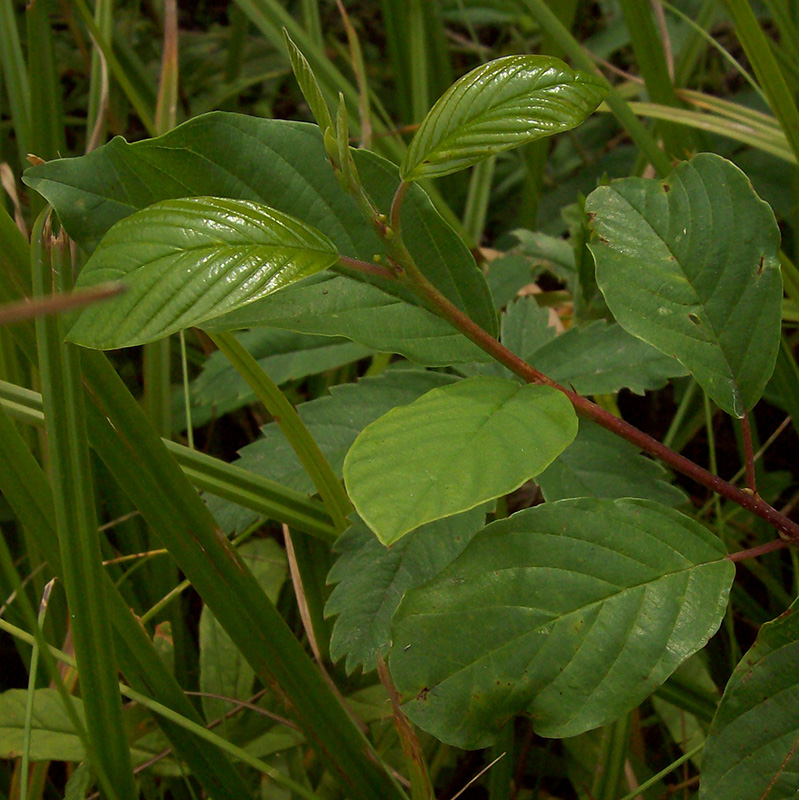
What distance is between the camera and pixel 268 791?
2.89ft

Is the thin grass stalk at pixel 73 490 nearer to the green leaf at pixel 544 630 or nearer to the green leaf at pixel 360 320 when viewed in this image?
the green leaf at pixel 360 320

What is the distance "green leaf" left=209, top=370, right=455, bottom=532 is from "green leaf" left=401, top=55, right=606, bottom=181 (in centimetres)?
37

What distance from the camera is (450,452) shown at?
1.71 ft

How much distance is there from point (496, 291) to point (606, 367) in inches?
11.2

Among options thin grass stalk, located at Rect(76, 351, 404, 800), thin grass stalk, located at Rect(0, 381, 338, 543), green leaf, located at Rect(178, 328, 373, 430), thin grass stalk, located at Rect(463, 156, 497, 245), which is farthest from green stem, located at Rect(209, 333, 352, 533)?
thin grass stalk, located at Rect(463, 156, 497, 245)

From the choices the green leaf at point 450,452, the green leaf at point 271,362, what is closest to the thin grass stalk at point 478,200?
the green leaf at point 271,362

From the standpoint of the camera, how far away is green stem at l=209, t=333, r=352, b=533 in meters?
0.83

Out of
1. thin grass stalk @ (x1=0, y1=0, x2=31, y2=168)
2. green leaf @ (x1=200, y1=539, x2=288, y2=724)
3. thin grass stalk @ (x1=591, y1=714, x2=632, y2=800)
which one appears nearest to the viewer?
thin grass stalk @ (x1=591, y1=714, x2=632, y2=800)

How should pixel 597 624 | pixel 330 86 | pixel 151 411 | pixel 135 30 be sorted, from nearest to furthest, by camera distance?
pixel 597 624 → pixel 151 411 → pixel 330 86 → pixel 135 30

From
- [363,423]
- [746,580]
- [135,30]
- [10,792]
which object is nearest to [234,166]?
[363,423]

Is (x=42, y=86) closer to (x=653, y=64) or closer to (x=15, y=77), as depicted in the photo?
(x=15, y=77)

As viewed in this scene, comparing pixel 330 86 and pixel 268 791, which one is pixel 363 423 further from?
pixel 330 86

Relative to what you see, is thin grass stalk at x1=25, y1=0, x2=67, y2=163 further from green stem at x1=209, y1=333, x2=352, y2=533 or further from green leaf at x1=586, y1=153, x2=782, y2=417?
green leaf at x1=586, y1=153, x2=782, y2=417

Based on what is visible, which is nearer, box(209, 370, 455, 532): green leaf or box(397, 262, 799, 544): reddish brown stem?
box(397, 262, 799, 544): reddish brown stem
